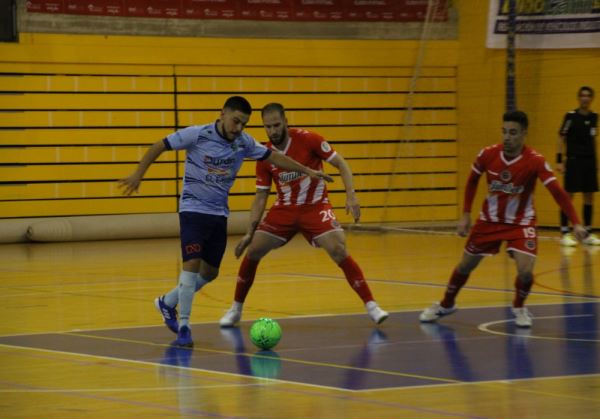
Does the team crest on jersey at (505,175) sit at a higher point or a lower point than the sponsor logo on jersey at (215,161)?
lower

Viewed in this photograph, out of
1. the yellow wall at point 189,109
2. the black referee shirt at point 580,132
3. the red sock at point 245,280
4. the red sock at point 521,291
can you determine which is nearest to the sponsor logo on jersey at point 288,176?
the red sock at point 245,280

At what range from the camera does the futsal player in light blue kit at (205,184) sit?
9.78 m

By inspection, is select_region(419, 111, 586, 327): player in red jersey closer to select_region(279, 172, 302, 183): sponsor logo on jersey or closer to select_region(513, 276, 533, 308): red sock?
select_region(513, 276, 533, 308): red sock

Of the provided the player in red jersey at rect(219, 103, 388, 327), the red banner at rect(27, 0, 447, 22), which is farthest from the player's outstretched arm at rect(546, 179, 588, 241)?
the red banner at rect(27, 0, 447, 22)

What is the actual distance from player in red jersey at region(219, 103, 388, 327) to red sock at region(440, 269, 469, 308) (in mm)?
664

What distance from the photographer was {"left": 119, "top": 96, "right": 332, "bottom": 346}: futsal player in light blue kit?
9.78 metres

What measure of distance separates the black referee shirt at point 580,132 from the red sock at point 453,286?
8.69 meters

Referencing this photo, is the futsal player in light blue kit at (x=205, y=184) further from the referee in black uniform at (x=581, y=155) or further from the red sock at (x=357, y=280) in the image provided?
the referee in black uniform at (x=581, y=155)

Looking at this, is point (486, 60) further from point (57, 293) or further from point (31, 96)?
point (57, 293)

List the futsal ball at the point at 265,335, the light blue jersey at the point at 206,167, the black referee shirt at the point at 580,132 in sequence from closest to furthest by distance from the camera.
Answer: the futsal ball at the point at 265,335
the light blue jersey at the point at 206,167
the black referee shirt at the point at 580,132

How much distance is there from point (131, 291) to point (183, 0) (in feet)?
31.8

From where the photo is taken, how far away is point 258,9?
23391 millimetres

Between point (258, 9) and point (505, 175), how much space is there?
1338cm

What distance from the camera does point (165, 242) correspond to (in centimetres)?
2148
